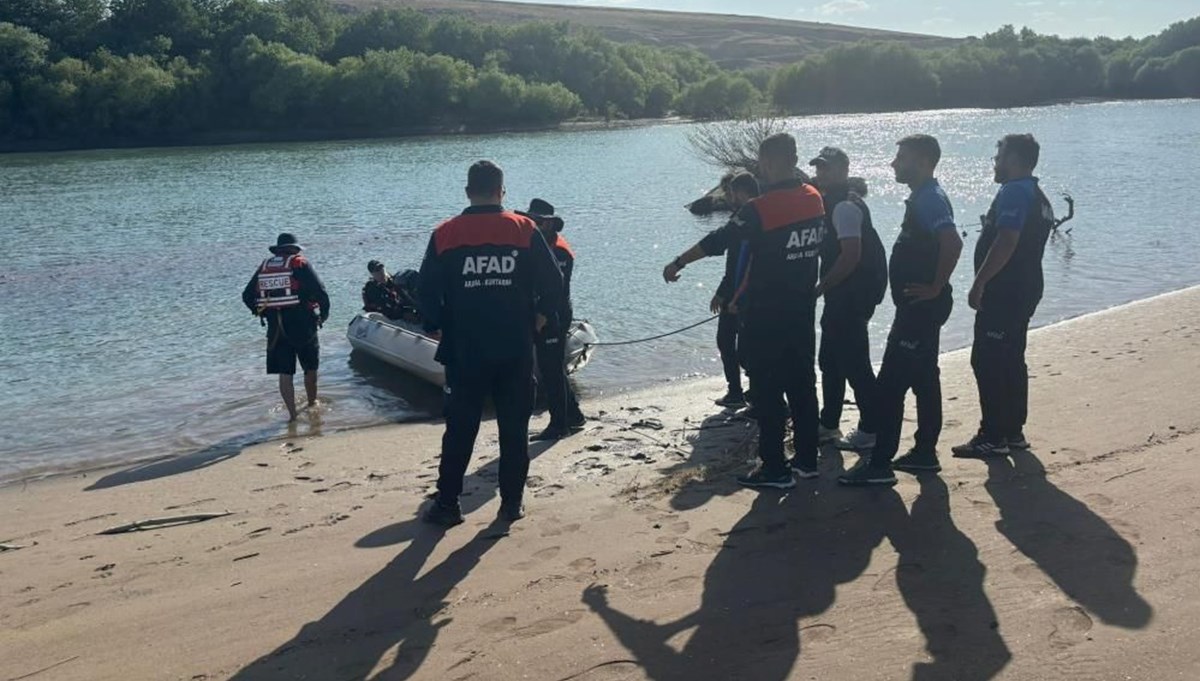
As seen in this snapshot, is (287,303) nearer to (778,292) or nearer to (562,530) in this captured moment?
(562,530)

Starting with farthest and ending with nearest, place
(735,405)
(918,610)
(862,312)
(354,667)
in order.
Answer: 1. (735,405)
2. (862,312)
3. (918,610)
4. (354,667)

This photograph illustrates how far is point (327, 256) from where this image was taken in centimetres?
2397

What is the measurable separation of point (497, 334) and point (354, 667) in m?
2.01

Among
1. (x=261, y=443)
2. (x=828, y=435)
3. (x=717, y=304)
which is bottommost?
(x=261, y=443)

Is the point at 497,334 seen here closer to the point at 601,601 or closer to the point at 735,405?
the point at 601,601

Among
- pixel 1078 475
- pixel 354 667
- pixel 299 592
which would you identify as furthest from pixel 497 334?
pixel 1078 475

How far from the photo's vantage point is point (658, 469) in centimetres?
695

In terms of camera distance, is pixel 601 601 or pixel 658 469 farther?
pixel 658 469

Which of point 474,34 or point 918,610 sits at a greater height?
point 474,34

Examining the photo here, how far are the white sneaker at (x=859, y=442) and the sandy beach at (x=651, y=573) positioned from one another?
0.75 feet

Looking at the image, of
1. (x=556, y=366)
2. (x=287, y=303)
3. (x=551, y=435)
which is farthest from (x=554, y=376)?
(x=287, y=303)

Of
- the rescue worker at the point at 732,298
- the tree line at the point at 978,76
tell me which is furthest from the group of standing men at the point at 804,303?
the tree line at the point at 978,76

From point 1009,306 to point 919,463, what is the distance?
1075mm

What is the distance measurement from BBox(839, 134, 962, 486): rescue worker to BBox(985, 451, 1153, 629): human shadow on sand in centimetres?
52
